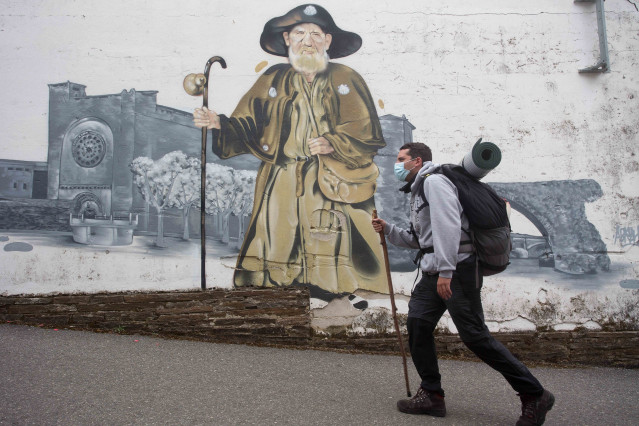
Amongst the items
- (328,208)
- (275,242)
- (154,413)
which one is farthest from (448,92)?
(154,413)

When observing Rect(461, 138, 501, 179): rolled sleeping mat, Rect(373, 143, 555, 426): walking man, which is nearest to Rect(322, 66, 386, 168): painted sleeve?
Rect(373, 143, 555, 426): walking man

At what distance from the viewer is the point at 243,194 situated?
5.11 m

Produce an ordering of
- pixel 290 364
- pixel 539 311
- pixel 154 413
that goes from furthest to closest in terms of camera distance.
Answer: pixel 539 311, pixel 290 364, pixel 154 413

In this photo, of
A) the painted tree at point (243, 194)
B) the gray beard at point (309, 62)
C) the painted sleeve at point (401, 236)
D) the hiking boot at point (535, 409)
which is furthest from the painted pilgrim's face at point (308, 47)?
the hiking boot at point (535, 409)

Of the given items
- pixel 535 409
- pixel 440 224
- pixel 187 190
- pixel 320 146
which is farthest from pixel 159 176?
pixel 535 409

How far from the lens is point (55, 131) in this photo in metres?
5.23

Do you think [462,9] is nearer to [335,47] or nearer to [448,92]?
[448,92]

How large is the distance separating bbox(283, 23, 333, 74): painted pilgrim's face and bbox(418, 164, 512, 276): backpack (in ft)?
8.25

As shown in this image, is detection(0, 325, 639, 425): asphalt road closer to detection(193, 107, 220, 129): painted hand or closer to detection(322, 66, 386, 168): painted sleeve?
detection(322, 66, 386, 168): painted sleeve

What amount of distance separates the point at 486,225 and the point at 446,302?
1.75 ft

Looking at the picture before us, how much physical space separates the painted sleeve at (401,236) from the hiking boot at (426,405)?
3.21 feet

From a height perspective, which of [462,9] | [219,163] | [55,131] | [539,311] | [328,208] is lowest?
[539,311]

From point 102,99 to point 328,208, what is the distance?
8.48ft

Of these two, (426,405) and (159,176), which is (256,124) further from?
(426,405)
